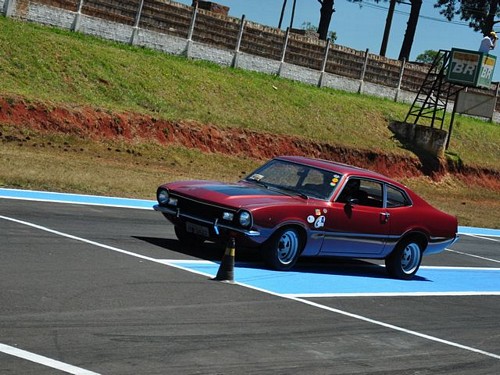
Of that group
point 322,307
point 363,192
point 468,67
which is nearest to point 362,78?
point 468,67

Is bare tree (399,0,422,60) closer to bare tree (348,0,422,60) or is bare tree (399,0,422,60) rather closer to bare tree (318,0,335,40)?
bare tree (348,0,422,60)

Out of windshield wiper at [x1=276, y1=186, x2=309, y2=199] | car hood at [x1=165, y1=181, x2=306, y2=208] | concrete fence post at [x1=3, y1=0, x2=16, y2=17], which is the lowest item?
car hood at [x1=165, y1=181, x2=306, y2=208]

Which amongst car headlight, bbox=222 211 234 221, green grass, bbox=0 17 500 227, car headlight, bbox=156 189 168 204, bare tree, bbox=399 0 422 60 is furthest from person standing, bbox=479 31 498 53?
car headlight, bbox=222 211 234 221

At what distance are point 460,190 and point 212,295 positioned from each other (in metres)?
31.7

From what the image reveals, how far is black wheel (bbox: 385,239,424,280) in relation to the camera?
15.5 metres

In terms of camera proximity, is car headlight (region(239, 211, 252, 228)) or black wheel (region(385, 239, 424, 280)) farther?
black wheel (region(385, 239, 424, 280))

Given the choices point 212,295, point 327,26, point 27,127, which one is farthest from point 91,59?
point 327,26

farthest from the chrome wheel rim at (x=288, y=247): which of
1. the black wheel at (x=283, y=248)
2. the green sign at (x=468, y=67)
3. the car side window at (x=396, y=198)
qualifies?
the green sign at (x=468, y=67)

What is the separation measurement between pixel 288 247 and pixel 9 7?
72.7 ft

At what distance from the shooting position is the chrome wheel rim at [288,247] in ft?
44.6

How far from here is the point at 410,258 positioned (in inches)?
623

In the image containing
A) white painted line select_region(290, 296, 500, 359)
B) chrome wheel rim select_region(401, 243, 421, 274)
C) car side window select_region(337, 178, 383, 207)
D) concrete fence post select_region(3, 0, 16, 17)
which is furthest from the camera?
concrete fence post select_region(3, 0, 16, 17)

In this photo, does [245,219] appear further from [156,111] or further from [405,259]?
[156,111]

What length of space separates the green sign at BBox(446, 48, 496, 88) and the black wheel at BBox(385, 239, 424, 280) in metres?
28.1
